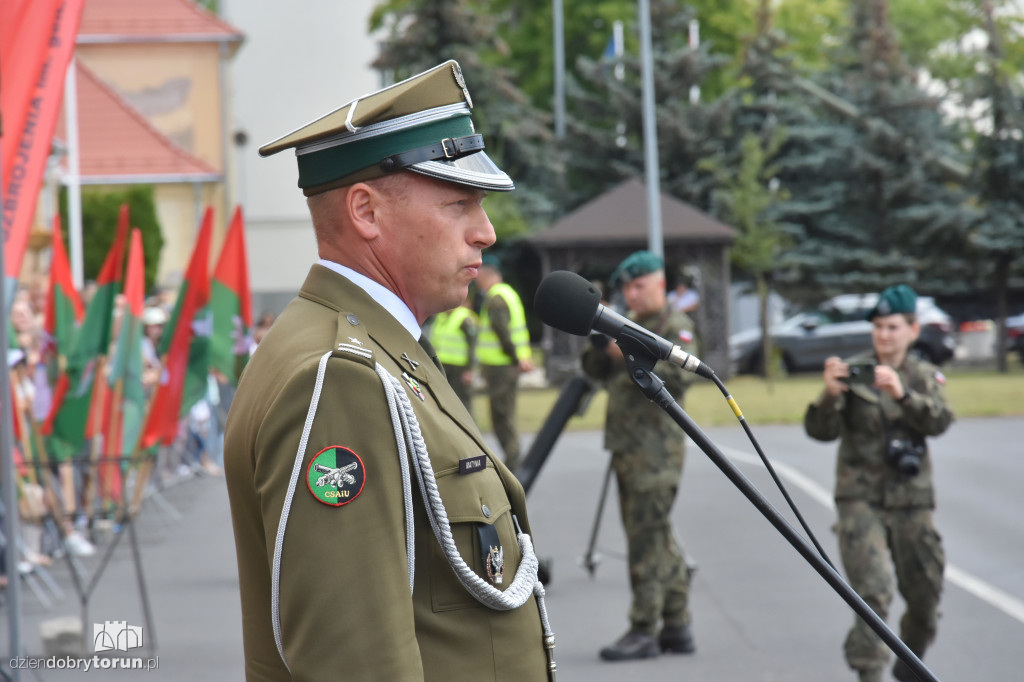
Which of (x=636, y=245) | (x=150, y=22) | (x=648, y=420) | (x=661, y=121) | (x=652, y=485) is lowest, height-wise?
(x=652, y=485)

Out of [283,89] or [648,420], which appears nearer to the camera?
[648,420]

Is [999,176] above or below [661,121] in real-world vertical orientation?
below

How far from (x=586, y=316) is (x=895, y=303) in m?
3.67

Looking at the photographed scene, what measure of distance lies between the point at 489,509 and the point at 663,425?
15.5 ft

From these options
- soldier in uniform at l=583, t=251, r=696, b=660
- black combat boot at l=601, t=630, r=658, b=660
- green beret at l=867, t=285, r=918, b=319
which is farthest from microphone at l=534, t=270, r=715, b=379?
black combat boot at l=601, t=630, r=658, b=660

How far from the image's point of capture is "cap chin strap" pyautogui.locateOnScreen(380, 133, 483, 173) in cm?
205

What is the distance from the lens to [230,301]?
9.73 m

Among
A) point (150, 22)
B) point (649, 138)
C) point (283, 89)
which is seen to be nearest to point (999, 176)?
point (649, 138)

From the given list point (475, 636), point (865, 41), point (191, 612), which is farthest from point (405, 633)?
point (865, 41)

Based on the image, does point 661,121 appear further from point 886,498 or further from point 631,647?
point 886,498

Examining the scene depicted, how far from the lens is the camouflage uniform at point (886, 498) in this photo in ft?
18.1

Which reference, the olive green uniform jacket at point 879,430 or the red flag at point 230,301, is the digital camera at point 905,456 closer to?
the olive green uniform jacket at point 879,430

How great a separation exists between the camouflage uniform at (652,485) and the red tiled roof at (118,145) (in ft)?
95.0

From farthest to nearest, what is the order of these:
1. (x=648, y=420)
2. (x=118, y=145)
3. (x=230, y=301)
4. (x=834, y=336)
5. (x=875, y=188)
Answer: (x=118, y=145) → (x=875, y=188) → (x=834, y=336) → (x=230, y=301) → (x=648, y=420)
